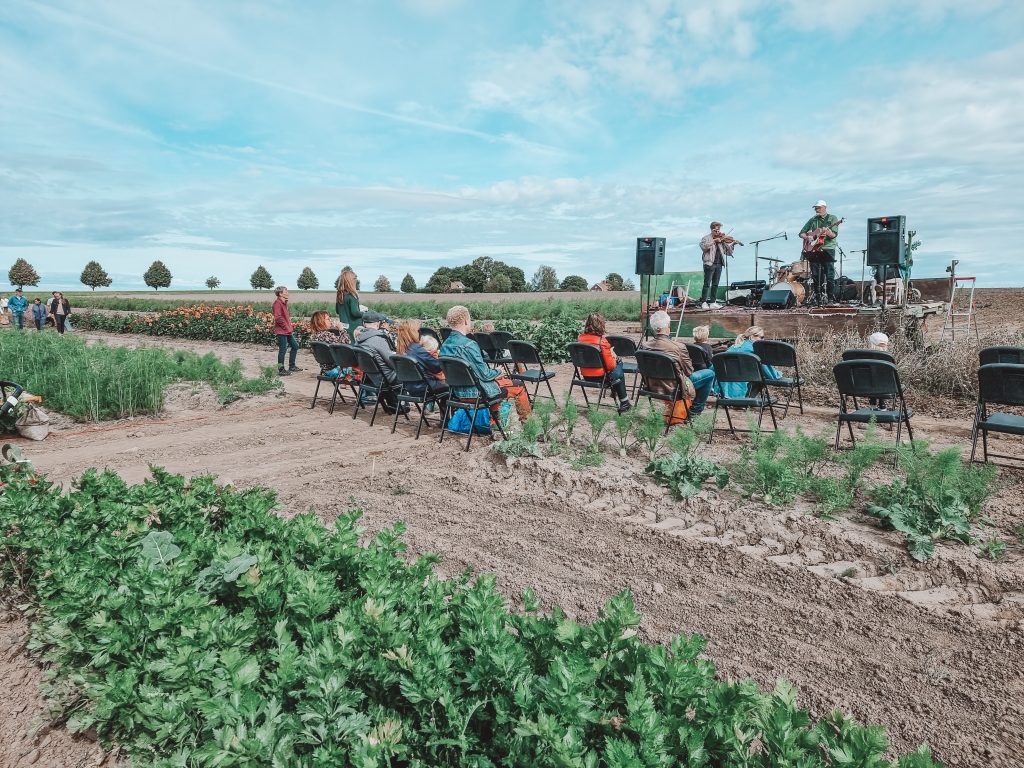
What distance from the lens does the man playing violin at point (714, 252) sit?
14.2 meters

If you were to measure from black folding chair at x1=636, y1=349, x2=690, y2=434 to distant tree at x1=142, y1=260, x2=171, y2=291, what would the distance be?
2948 inches

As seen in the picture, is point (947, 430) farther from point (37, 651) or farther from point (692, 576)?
point (37, 651)

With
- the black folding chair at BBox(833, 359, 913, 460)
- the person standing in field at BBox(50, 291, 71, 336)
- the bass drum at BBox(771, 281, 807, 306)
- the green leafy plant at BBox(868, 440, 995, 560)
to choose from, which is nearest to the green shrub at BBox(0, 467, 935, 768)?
the green leafy plant at BBox(868, 440, 995, 560)

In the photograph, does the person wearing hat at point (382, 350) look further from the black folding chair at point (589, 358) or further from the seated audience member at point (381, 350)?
the black folding chair at point (589, 358)

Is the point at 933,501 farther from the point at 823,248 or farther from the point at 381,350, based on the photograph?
the point at 823,248

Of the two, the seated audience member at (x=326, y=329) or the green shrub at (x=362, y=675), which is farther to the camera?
the seated audience member at (x=326, y=329)

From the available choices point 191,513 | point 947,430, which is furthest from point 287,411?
point 947,430

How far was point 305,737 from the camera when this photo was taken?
168 centimetres

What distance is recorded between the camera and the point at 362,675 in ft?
6.13

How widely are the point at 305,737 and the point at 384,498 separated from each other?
3141 mm

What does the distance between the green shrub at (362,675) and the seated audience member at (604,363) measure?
17.5 feet

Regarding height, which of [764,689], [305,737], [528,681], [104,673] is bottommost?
[764,689]

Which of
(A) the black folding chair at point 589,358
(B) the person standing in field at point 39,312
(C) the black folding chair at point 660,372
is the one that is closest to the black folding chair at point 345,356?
(A) the black folding chair at point 589,358

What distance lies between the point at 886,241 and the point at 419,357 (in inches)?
398
